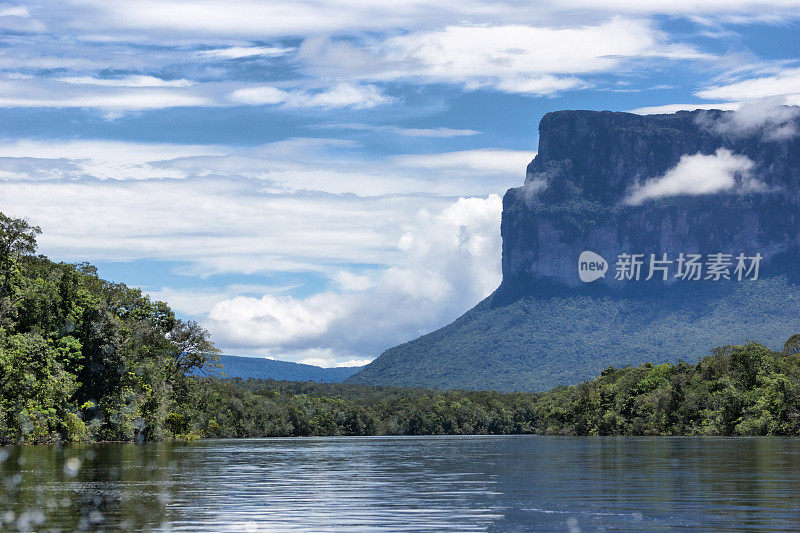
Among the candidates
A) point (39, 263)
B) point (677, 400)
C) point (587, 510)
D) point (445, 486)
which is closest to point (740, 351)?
point (677, 400)

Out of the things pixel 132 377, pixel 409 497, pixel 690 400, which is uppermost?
pixel 132 377

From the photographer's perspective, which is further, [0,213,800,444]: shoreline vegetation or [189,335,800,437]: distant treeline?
[189,335,800,437]: distant treeline

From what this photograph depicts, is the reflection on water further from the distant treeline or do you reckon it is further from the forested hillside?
the distant treeline

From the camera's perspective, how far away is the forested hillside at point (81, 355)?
3511 inches

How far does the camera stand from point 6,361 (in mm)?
83688

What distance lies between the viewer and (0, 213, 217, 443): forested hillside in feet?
293

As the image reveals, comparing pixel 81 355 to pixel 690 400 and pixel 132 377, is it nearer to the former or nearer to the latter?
pixel 132 377

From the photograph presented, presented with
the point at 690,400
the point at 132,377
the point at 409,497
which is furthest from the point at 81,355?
the point at 690,400

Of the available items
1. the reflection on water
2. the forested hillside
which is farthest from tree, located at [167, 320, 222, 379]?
the reflection on water

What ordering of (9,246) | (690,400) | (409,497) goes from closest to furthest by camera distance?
(409,497), (9,246), (690,400)

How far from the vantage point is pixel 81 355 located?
100 meters

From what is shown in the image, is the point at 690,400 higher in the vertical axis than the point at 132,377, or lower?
lower

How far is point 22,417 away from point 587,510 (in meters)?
69.9

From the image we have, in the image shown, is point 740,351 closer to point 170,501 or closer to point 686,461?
point 686,461
